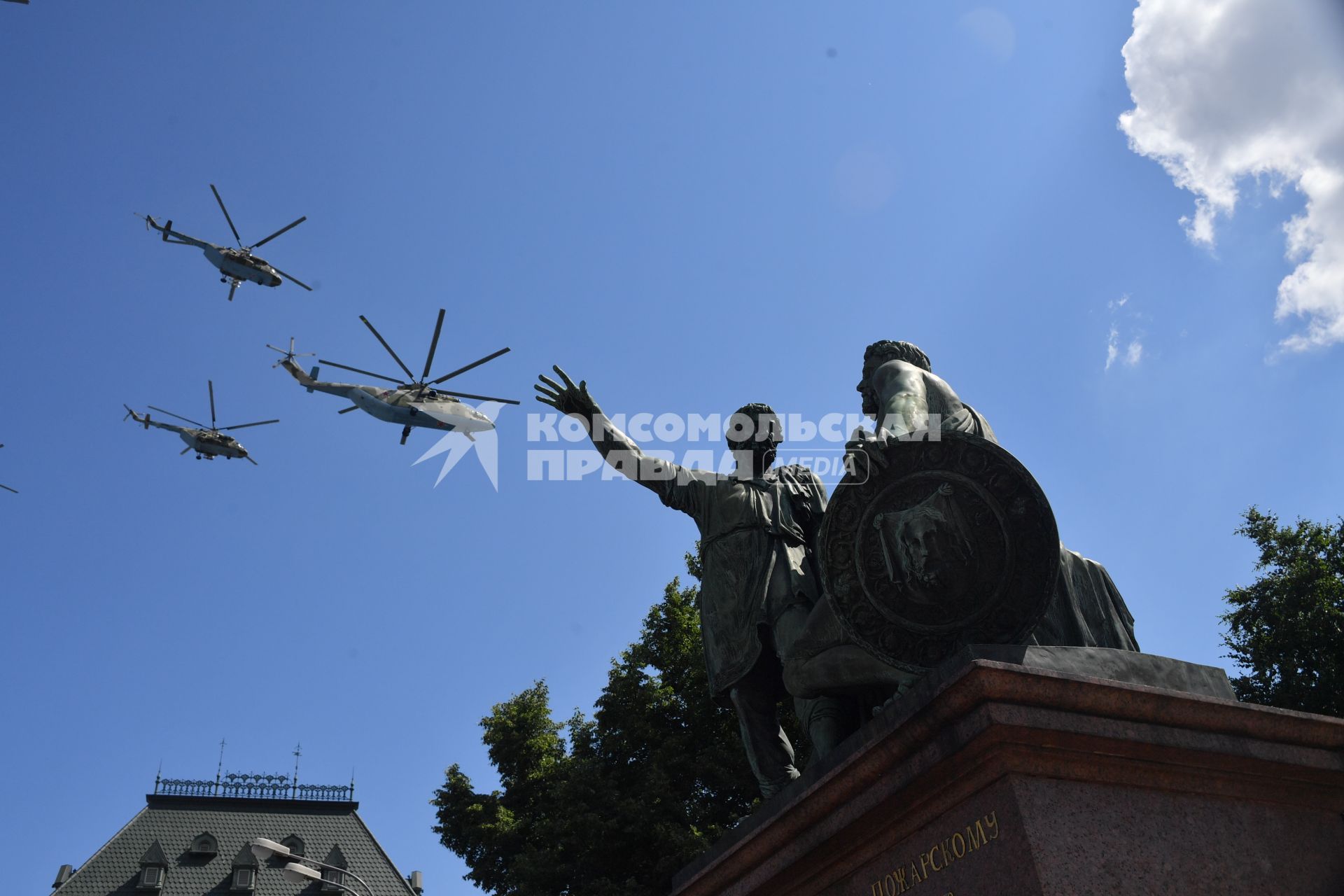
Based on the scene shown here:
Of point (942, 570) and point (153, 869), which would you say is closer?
point (942, 570)

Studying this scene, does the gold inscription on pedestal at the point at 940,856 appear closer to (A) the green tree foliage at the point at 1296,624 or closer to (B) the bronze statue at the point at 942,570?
(B) the bronze statue at the point at 942,570

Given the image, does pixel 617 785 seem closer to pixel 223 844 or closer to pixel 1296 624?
pixel 1296 624

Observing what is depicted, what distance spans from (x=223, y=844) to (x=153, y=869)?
119 inches

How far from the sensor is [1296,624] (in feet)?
76.1

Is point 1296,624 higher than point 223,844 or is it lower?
lower

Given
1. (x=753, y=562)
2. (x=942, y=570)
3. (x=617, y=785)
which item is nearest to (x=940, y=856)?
(x=942, y=570)

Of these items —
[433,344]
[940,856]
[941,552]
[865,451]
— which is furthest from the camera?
[433,344]

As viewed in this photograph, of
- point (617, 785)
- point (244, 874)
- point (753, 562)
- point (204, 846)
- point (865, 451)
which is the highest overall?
point (204, 846)

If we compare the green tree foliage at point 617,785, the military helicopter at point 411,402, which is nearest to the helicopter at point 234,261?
the military helicopter at point 411,402

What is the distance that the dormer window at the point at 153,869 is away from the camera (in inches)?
1786

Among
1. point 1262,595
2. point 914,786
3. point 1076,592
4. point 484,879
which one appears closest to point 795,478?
point 1076,592

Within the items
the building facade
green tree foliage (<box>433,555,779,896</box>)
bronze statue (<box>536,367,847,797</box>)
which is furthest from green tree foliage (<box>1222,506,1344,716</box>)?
the building facade

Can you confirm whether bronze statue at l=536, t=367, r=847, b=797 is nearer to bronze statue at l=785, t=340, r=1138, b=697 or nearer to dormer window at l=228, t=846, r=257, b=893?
bronze statue at l=785, t=340, r=1138, b=697

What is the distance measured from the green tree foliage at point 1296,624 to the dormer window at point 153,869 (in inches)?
1608
